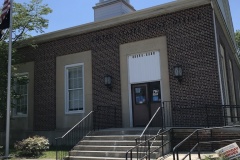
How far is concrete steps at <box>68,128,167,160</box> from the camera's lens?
382 inches

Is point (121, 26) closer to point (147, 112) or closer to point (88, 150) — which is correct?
point (147, 112)

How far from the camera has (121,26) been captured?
14.1 m

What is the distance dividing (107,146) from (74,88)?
5753mm

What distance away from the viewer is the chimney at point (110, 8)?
20062 mm

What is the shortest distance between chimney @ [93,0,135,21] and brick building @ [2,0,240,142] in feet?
17.9

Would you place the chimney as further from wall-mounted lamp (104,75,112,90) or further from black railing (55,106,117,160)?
black railing (55,106,117,160)

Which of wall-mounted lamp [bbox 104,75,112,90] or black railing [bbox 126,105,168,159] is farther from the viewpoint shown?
wall-mounted lamp [bbox 104,75,112,90]

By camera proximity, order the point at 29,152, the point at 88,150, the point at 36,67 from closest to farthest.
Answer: the point at 88,150
the point at 29,152
the point at 36,67

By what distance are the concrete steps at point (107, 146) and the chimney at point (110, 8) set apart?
10947 millimetres

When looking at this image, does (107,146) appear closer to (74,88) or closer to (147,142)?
(147,142)

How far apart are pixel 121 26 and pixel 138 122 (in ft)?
15.7

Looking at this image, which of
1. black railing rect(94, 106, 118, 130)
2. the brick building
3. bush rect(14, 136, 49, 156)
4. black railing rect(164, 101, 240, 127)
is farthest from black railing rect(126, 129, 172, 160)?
bush rect(14, 136, 49, 156)

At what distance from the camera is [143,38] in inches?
527

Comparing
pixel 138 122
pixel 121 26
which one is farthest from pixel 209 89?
pixel 121 26
